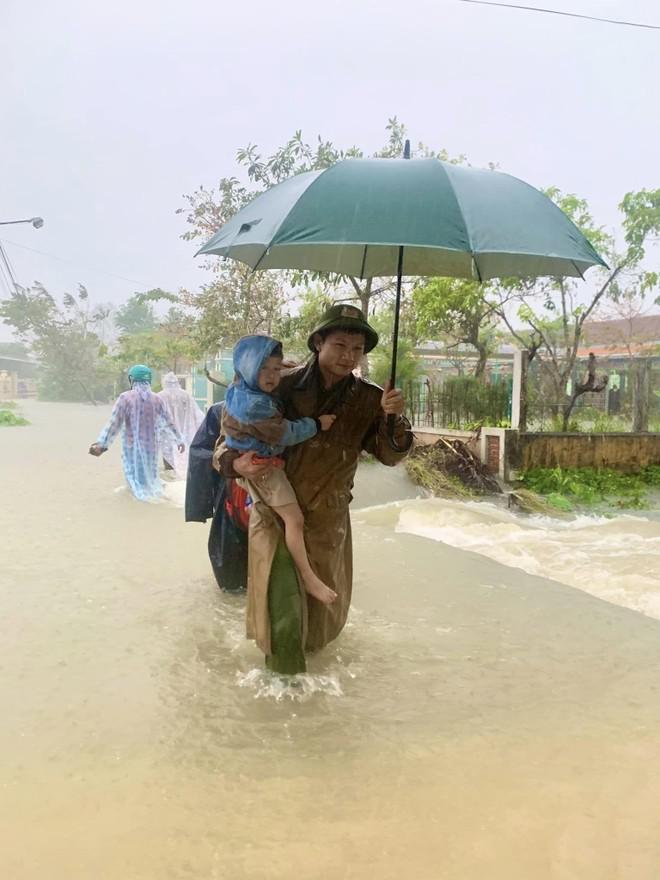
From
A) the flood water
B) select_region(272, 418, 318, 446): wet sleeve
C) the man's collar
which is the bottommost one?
the flood water

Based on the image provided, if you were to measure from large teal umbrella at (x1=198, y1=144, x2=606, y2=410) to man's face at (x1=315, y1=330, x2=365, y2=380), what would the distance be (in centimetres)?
41

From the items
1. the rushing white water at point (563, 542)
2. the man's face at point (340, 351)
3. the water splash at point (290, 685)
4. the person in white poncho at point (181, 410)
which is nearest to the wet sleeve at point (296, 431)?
the man's face at point (340, 351)

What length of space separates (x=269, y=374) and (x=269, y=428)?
0.73 feet

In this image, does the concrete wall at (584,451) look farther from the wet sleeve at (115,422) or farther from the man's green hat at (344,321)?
the man's green hat at (344,321)

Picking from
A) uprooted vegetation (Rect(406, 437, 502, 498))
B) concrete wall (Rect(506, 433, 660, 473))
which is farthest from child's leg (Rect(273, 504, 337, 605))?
concrete wall (Rect(506, 433, 660, 473))

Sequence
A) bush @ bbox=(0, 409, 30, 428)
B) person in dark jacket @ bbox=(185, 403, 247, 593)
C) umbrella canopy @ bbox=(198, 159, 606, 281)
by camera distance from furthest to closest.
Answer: bush @ bbox=(0, 409, 30, 428), person in dark jacket @ bbox=(185, 403, 247, 593), umbrella canopy @ bbox=(198, 159, 606, 281)

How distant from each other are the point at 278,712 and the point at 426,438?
380 inches

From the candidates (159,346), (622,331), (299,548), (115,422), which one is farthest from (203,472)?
(159,346)

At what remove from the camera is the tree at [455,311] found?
13.3 meters

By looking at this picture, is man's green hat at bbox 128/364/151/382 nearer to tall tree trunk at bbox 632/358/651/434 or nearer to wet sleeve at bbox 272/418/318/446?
wet sleeve at bbox 272/418/318/446

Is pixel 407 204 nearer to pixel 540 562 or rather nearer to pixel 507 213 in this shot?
pixel 507 213

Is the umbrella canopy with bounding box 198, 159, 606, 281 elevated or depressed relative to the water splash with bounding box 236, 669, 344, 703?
elevated

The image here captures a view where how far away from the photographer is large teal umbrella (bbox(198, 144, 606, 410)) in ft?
9.40

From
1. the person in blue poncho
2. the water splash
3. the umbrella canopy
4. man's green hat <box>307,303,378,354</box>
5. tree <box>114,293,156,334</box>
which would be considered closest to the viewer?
the umbrella canopy
